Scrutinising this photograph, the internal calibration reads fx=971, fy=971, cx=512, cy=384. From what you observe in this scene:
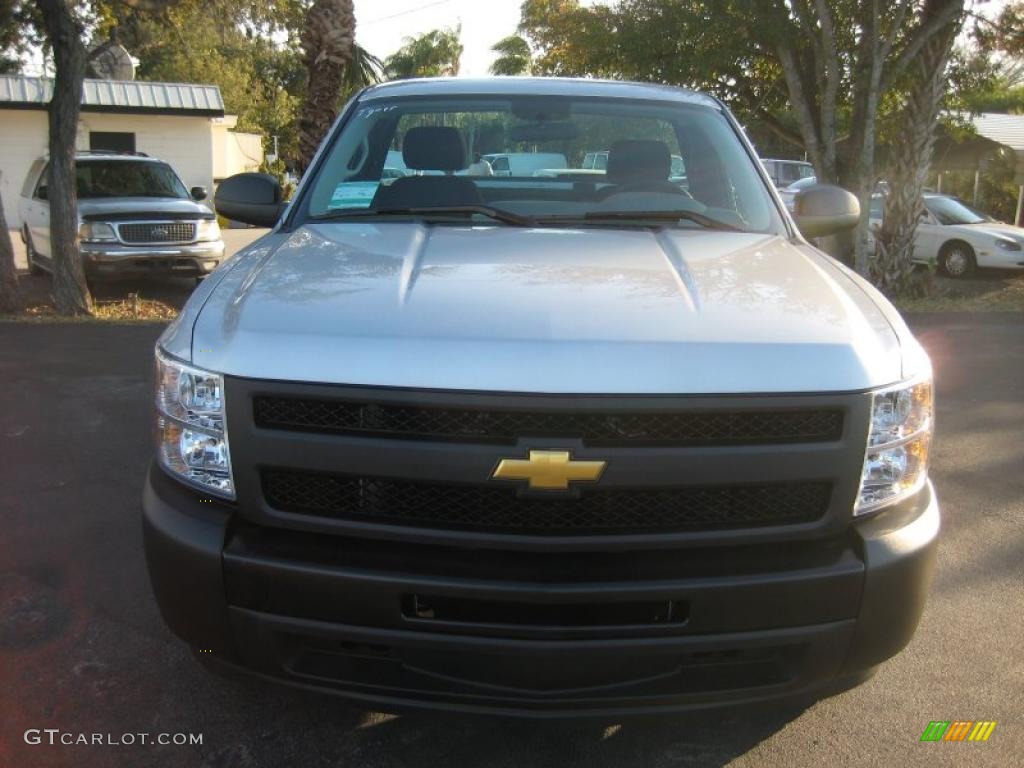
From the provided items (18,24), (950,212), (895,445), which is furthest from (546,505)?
(950,212)

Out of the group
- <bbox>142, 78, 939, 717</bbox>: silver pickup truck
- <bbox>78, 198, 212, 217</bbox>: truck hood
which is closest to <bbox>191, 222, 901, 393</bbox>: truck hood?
<bbox>142, 78, 939, 717</bbox>: silver pickup truck

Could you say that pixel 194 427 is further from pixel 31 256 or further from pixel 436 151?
pixel 31 256

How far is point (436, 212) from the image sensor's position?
11.6 ft

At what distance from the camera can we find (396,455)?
232 cm

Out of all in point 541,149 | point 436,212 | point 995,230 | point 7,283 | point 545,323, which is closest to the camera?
point 545,323

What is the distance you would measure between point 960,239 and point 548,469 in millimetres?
16194

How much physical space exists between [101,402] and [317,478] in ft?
15.9

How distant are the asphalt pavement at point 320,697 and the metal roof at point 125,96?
22.3 meters

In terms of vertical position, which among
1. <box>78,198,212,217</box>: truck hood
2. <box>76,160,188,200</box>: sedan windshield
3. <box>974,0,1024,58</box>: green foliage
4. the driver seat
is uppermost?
<box>974,0,1024,58</box>: green foliage

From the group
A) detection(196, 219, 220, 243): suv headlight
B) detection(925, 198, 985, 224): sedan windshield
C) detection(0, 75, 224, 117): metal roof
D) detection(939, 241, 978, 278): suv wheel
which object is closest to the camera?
detection(196, 219, 220, 243): suv headlight

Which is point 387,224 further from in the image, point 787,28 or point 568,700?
point 787,28

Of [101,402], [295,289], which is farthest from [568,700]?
[101,402]

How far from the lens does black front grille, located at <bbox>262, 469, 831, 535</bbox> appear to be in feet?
7.77

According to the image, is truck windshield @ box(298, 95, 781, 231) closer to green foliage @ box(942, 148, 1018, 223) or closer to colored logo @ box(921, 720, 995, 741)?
colored logo @ box(921, 720, 995, 741)
